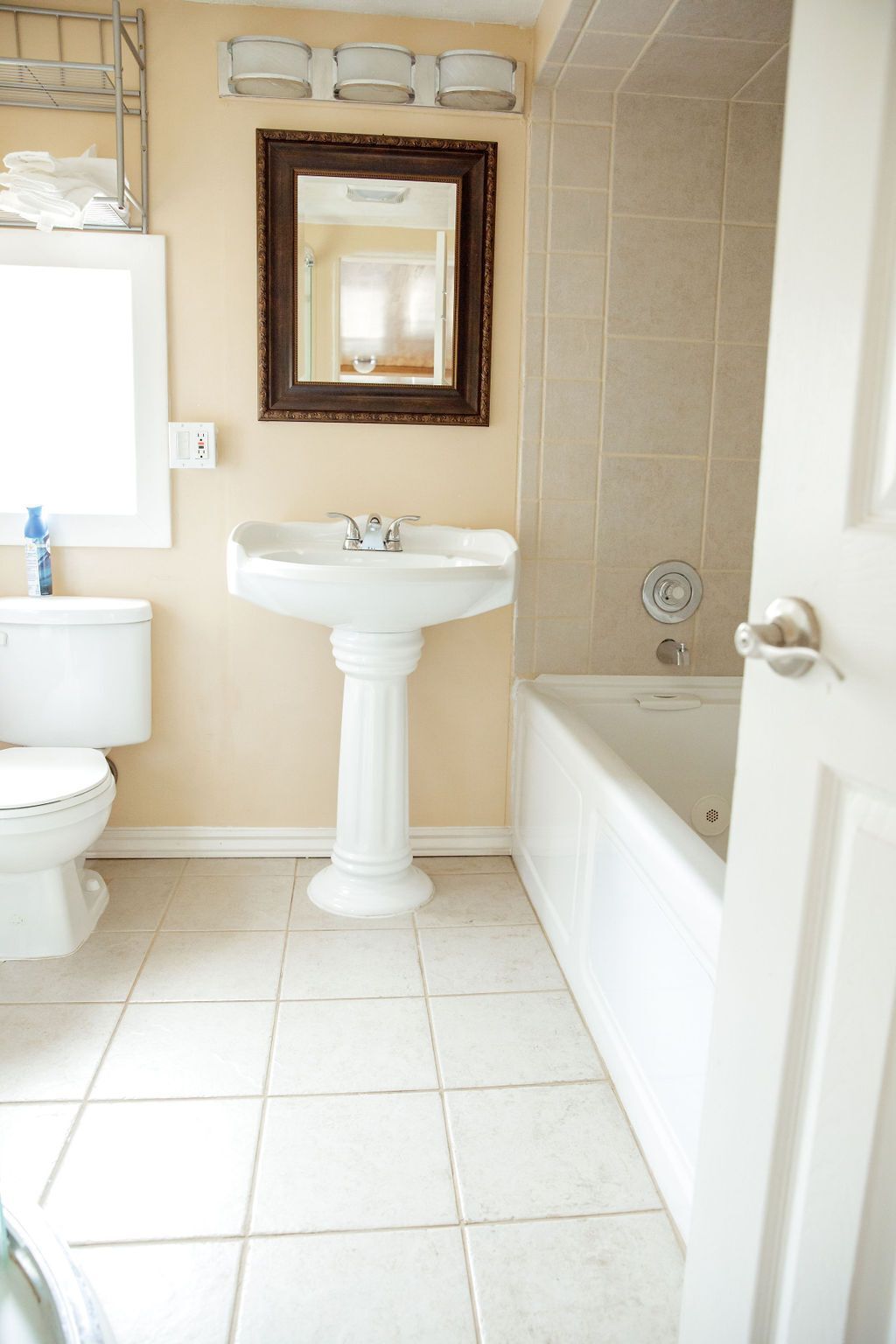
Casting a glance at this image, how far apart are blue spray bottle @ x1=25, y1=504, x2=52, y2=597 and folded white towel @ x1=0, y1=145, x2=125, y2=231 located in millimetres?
681

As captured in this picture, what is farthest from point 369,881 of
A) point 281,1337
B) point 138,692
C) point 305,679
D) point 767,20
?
point 767,20

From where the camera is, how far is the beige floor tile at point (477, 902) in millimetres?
2439

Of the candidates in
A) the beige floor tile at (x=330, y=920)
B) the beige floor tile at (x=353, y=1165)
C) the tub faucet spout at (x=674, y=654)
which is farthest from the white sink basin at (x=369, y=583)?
the beige floor tile at (x=353, y=1165)

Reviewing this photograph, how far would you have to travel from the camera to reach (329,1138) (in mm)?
1619

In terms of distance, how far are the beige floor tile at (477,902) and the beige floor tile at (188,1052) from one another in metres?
0.56

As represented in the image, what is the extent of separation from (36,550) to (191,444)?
472 mm

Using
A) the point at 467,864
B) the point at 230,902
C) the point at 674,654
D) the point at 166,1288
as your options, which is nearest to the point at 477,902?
the point at 467,864

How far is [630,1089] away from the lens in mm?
1681

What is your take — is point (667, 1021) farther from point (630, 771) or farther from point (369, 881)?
point (369, 881)

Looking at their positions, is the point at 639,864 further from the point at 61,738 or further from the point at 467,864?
the point at 61,738

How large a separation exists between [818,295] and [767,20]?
1652 millimetres

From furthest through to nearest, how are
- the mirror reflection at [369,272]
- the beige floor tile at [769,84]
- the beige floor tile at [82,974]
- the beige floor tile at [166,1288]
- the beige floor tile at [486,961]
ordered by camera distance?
1. the mirror reflection at [369,272]
2. the beige floor tile at [769,84]
3. the beige floor tile at [486,961]
4. the beige floor tile at [82,974]
5. the beige floor tile at [166,1288]

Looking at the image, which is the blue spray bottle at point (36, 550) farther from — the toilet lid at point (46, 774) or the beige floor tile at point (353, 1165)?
the beige floor tile at point (353, 1165)

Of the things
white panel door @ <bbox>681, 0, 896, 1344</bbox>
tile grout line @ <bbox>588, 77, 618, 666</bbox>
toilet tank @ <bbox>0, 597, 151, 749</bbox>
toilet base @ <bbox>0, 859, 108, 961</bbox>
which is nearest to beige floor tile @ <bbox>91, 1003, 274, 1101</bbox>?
toilet base @ <bbox>0, 859, 108, 961</bbox>
